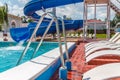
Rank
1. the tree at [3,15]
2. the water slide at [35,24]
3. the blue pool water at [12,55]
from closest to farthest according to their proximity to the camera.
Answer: the blue pool water at [12,55], the water slide at [35,24], the tree at [3,15]

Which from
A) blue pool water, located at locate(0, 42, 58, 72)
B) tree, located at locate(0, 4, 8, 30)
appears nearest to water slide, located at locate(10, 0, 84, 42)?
blue pool water, located at locate(0, 42, 58, 72)

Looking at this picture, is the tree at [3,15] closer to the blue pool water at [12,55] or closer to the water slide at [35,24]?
the blue pool water at [12,55]

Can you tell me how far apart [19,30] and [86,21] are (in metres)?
4.25

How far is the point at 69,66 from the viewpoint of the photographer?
4.78 m

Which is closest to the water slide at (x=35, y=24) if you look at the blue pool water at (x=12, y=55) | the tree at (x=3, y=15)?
the blue pool water at (x=12, y=55)

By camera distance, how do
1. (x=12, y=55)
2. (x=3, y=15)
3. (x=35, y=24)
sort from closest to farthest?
(x=12, y=55)
(x=35, y=24)
(x=3, y=15)

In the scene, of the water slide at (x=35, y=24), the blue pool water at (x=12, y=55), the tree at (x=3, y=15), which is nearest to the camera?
the blue pool water at (x=12, y=55)

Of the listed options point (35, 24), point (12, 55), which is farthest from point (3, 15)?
point (12, 55)

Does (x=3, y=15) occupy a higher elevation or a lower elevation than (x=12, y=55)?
higher

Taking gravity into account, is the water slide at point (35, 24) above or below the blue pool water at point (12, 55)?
above

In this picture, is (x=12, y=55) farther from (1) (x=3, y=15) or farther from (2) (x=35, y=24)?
(1) (x=3, y=15)

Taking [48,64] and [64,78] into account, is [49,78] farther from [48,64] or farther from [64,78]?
[64,78]

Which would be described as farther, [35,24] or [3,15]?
[3,15]

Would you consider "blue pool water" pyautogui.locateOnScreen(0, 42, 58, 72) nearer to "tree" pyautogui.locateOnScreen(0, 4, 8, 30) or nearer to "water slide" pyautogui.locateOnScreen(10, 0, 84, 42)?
"water slide" pyautogui.locateOnScreen(10, 0, 84, 42)
